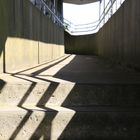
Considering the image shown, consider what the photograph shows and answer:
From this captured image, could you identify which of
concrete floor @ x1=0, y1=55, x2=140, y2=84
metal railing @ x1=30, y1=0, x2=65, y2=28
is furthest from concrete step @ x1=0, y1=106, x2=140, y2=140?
metal railing @ x1=30, y1=0, x2=65, y2=28

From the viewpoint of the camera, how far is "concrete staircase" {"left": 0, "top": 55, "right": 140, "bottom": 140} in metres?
3.30

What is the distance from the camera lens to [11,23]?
18.7 feet

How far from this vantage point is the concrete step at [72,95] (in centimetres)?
374

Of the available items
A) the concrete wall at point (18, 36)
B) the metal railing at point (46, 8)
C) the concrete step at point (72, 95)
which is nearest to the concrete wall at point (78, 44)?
the metal railing at point (46, 8)

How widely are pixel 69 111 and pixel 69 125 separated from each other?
0.15m

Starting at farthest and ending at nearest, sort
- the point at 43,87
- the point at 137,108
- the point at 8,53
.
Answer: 1. the point at 8,53
2. the point at 43,87
3. the point at 137,108

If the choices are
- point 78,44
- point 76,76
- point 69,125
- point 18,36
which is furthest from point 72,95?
point 78,44

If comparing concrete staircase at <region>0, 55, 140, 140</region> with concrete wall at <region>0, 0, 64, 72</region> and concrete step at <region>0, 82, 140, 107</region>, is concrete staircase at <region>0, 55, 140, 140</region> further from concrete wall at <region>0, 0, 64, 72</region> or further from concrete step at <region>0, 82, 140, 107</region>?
concrete wall at <region>0, 0, 64, 72</region>

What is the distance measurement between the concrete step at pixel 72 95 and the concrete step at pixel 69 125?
0.38m

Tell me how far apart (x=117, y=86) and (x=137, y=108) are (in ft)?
1.18

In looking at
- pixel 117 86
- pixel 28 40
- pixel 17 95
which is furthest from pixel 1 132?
pixel 28 40

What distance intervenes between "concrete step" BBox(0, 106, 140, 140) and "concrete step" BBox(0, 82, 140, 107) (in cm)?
38

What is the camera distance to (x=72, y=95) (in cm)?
376

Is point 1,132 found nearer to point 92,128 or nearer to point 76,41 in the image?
point 92,128
